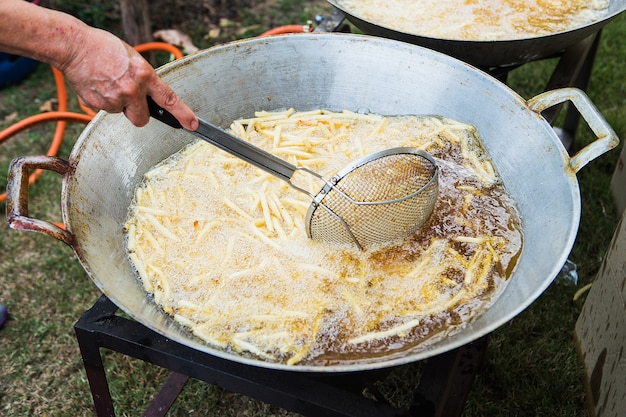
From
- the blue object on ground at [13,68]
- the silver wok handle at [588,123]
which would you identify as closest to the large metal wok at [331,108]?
the silver wok handle at [588,123]

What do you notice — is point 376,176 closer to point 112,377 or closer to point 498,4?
point 498,4

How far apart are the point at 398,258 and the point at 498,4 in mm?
2133

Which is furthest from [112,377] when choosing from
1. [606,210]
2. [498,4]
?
[606,210]

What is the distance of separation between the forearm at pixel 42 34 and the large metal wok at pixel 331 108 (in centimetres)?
37

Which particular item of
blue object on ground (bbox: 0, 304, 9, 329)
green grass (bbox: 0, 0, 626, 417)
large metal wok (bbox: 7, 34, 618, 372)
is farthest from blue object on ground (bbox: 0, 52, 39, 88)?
large metal wok (bbox: 7, 34, 618, 372)

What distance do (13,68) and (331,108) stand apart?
440 cm

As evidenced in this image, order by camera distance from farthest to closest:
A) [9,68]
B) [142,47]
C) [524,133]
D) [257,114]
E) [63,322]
Answer: [9,68], [142,47], [63,322], [257,114], [524,133]

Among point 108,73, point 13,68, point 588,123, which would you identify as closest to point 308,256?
point 108,73

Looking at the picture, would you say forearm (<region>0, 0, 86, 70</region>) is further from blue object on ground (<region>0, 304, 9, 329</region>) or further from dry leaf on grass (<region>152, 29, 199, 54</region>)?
dry leaf on grass (<region>152, 29, 199, 54</region>)

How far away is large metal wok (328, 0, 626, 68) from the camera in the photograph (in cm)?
254

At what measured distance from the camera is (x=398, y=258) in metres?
2.17

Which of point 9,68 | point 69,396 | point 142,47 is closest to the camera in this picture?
point 69,396

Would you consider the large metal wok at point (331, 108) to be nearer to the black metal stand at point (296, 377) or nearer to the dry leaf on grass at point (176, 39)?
the black metal stand at point (296, 377)

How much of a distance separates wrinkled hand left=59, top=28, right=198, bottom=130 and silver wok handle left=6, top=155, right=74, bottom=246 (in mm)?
301
